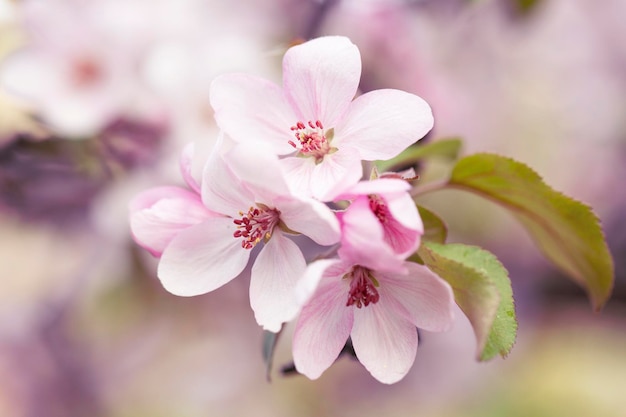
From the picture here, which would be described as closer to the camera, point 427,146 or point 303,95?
point 303,95

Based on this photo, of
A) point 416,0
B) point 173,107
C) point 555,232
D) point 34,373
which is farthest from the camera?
point 34,373

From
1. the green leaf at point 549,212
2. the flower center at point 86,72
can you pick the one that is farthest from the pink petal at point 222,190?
the flower center at point 86,72

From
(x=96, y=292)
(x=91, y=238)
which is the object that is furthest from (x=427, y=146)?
(x=96, y=292)

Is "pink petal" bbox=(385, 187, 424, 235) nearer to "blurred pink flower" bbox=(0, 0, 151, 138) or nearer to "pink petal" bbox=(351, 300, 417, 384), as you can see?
"pink petal" bbox=(351, 300, 417, 384)

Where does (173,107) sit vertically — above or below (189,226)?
below

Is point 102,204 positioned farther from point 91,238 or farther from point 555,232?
point 555,232

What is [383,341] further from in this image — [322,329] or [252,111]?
[252,111]
